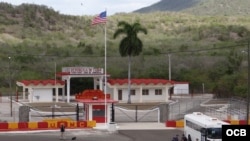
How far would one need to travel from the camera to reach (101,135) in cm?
4459

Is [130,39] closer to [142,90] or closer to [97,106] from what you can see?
[142,90]

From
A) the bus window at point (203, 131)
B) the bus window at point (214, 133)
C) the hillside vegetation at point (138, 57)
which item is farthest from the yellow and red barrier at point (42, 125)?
the hillside vegetation at point (138, 57)

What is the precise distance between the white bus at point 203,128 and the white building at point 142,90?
40.5 metres

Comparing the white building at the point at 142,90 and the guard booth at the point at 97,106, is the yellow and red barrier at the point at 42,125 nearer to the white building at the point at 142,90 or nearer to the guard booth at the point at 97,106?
the guard booth at the point at 97,106

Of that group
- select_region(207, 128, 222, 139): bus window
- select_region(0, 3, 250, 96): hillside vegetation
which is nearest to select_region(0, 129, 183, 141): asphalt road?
select_region(207, 128, 222, 139): bus window

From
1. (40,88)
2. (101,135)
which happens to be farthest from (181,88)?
(101,135)

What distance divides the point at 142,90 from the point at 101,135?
123 ft

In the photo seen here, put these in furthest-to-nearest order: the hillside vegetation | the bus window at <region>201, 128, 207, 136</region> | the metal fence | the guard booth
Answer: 1. the hillside vegetation
2. the metal fence
3. the guard booth
4. the bus window at <region>201, 128, 207, 136</region>

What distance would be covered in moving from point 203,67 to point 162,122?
61286mm

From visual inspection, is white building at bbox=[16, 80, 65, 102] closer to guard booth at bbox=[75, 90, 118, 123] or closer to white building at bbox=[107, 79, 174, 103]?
white building at bbox=[107, 79, 174, 103]

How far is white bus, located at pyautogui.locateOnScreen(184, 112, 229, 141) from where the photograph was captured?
3288 centimetres

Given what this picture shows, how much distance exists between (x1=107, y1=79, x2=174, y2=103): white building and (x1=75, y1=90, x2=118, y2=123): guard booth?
1139 inches

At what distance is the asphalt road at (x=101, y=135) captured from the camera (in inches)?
1635

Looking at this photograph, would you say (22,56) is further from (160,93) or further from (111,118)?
(111,118)
